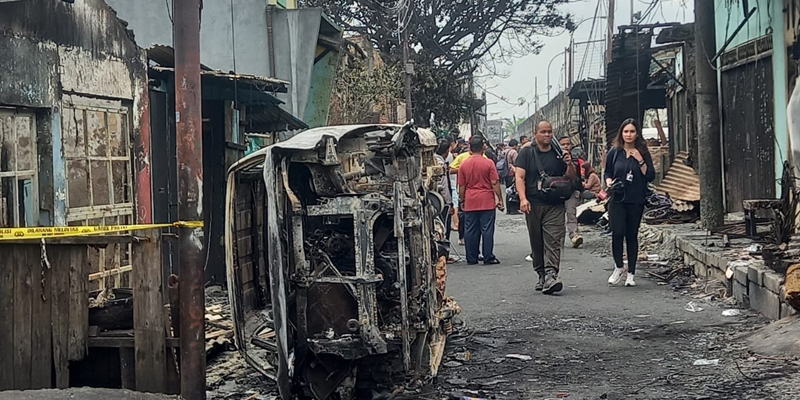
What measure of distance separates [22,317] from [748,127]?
1049 centimetres

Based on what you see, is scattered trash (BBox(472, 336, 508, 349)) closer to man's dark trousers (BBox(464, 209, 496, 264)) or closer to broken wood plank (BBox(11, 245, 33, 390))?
broken wood plank (BBox(11, 245, 33, 390))

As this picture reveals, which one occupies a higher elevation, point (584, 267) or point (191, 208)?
point (191, 208)

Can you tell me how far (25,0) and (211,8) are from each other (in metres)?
9.49

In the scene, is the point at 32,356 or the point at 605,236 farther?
the point at 605,236

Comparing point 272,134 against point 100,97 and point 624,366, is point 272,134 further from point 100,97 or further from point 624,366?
point 624,366

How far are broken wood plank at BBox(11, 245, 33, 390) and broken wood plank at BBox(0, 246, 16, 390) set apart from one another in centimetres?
2

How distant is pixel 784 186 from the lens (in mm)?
8797

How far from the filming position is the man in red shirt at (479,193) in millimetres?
12297

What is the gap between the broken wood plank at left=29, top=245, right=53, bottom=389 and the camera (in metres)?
5.14

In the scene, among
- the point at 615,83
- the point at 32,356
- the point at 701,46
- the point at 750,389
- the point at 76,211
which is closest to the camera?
the point at 32,356

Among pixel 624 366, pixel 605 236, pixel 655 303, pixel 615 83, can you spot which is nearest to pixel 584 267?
pixel 655 303

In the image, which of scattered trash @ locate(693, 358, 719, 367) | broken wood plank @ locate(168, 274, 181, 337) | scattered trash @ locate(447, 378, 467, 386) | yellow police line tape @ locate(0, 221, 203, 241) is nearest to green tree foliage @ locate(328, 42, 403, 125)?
scattered trash @ locate(447, 378, 467, 386)

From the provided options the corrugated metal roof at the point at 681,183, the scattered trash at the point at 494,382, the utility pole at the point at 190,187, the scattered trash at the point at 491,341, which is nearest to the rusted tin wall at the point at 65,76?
the utility pole at the point at 190,187

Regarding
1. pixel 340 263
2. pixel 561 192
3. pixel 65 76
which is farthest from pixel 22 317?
pixel 561 192
